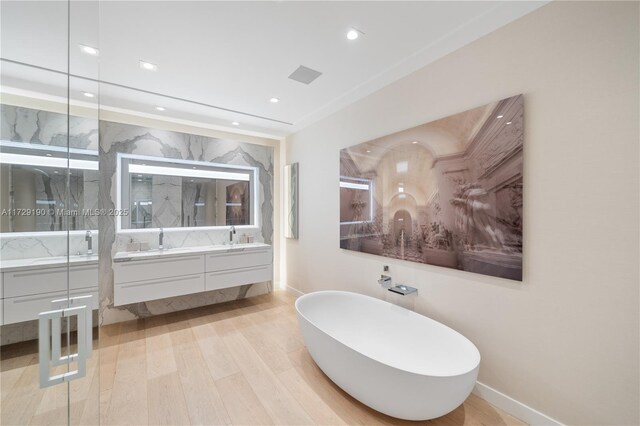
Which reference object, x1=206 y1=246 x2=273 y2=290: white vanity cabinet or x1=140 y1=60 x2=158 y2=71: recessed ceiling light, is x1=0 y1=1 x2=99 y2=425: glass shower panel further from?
x1=206 y1=246 x2=273 y2=290: white vanity cabinet

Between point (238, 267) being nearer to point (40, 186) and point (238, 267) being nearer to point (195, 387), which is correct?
point (195, 387)

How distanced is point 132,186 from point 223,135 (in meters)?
1.43

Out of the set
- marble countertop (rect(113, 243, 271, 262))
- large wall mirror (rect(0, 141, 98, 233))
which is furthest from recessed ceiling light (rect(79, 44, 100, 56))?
marble countertop (rect(113, 243, 271, 262))

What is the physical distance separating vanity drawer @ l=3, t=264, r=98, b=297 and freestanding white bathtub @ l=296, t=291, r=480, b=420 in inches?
59.3

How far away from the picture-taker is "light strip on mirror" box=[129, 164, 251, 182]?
3.35 metres

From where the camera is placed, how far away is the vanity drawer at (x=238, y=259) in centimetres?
338

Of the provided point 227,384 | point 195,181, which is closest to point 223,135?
point 195,181

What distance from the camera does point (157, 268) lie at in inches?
118

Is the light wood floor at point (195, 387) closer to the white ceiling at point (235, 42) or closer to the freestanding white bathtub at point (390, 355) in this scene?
the freestanding white bathtub at point (390, 355)

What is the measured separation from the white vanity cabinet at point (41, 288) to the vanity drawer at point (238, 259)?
1.73 metres

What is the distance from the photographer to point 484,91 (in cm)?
189

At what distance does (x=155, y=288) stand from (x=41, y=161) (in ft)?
7.00

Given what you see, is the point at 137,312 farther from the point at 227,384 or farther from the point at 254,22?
the point at 254,22

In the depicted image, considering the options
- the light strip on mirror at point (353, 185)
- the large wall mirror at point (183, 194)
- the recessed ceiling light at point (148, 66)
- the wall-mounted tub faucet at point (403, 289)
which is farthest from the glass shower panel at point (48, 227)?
the light strip on mirror at point (353, 185)
